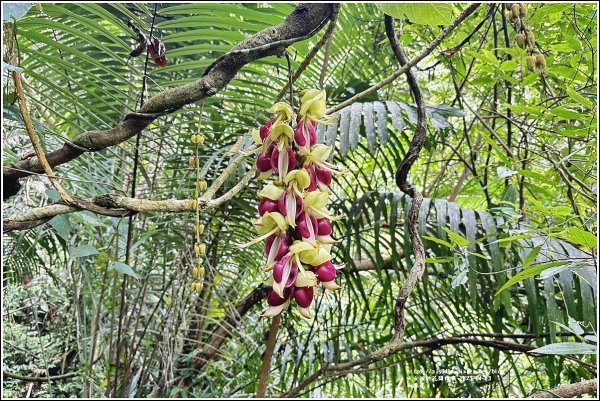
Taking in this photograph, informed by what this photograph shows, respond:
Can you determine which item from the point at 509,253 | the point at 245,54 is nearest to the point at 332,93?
the point at 509,253

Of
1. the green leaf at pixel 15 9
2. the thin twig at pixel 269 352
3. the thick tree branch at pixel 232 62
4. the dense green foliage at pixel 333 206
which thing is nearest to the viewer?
the green leaf at pixel 15 9

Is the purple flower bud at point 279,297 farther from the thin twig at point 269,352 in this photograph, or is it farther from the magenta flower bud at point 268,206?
the thin twig at point 269,352

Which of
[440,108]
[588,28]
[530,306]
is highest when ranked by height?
[588,28]

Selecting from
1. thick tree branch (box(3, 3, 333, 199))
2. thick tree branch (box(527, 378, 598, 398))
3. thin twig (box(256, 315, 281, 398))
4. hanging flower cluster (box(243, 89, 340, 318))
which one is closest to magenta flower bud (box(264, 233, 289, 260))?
hanging flower cluster (box(243, 89, 340, 318))

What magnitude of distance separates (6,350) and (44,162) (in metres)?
1.59

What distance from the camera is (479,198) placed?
1.77 m

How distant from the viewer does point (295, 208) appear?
35cm

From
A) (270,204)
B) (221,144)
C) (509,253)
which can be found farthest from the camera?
(221,144)

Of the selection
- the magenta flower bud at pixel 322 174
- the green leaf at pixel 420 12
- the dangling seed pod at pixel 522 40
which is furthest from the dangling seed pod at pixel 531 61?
the magenta flower bud at pixel 322 174

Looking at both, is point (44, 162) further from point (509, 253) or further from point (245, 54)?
point (509, 253)

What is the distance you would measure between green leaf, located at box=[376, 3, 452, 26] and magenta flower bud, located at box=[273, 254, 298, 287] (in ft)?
0.67

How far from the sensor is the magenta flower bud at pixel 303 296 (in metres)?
0.34

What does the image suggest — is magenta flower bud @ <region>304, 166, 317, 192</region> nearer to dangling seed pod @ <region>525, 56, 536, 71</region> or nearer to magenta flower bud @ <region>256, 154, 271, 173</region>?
magenta flower bud @ <region>256, 154, 271, 173</region>

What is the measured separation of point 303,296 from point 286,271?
0.02 m
